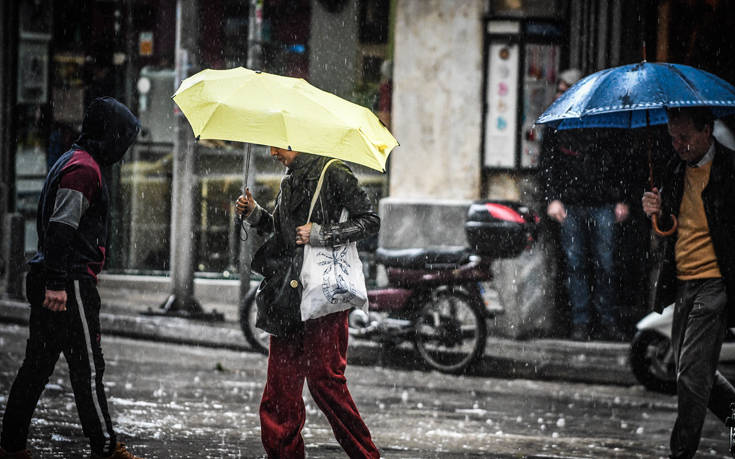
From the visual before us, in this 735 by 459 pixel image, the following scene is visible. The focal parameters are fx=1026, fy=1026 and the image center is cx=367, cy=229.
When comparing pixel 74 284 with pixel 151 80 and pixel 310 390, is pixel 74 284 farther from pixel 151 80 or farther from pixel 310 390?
pixel 151 80

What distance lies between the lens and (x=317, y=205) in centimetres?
482

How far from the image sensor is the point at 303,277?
4.70 metres

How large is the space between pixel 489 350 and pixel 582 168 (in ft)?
6.54

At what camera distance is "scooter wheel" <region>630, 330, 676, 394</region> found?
8344 mm

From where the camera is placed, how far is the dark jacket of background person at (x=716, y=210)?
16.3 feet

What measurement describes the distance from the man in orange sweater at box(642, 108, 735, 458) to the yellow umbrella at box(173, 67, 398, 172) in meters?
1.53

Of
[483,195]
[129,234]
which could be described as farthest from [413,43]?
[129,234]

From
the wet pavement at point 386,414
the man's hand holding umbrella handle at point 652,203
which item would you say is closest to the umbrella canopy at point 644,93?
the man's hand holding umbrella handle at point 652,203

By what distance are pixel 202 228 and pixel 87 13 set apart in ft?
13.0

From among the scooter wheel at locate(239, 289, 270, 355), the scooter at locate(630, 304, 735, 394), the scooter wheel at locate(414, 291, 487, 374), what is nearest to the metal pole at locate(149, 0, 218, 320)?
the scooter wheel at locate(239, 289, 270, 355)

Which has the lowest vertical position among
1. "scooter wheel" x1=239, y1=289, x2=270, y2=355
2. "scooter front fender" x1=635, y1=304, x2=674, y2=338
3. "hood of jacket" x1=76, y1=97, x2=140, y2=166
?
"scooter wheel" x1=239, y1=289, x2=270, y2=355

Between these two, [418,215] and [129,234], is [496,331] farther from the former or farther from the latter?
[129,234]

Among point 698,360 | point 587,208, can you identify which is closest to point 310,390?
point 698,360

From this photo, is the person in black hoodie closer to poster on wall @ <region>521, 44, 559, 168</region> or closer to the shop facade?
the shop facade
